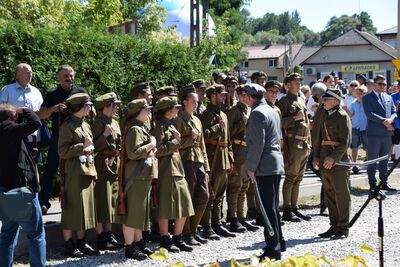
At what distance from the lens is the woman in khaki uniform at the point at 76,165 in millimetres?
8344

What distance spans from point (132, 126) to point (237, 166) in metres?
2.44

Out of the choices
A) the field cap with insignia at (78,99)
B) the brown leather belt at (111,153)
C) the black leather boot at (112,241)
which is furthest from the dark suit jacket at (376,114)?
the field cap with insignia at (78,99)

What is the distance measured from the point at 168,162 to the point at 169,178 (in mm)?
205

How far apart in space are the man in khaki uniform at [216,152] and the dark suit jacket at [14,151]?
3391 millimetres

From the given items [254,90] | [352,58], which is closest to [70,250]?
[254,90]

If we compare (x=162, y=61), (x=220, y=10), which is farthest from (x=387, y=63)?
(x=162, y=61)

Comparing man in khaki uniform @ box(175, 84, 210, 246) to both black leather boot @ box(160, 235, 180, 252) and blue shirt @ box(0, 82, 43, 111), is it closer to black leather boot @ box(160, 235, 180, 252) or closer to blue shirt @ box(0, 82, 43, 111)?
black leather boot @ box(160, 235, 180, 252)

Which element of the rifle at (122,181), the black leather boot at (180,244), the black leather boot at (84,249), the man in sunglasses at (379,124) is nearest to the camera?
the rifle at (122,181)

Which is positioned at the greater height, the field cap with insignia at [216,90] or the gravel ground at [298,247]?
the field cap with insignia at [216,90]

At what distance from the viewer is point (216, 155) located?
9883 mm

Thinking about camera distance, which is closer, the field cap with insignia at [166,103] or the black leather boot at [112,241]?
the field cap with insignia at [166,103]

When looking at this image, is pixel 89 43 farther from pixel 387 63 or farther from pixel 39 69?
pixel 387 63

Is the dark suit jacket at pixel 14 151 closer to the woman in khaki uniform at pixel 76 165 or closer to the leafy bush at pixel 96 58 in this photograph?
the woman in khaki uniform at pixel 76 165

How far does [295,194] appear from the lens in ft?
37.4
